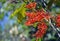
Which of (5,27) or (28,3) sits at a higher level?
(28,3)

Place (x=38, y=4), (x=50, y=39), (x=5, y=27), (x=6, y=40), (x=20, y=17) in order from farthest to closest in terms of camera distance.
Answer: (x=5, y=27) → (x=6, y=40) → (x=50, y=39) → (x=20, y=17) → (x=38, y=4)

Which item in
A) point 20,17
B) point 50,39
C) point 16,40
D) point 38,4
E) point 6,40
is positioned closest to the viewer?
point 38,4

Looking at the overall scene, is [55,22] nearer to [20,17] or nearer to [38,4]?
[38,4]

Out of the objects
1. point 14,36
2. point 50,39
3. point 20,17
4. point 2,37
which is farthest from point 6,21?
point 20,17

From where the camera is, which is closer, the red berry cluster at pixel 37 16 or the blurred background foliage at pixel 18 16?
the red berry cluster at pixel 37 16

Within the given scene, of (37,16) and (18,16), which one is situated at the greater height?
(37,16)

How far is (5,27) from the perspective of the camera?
30.0 ft

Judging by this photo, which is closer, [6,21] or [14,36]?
[14,36]

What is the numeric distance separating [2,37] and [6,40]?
0.37m

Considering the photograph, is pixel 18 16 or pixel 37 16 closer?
pixel 37 16

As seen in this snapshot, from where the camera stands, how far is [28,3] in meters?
2.19

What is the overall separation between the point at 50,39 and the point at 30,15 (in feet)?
12.0

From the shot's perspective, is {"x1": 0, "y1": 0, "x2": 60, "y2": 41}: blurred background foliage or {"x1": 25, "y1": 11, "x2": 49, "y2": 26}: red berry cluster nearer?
{"x1": 25, "y1": 11, "x2": 49, "y2": 26}: red berry cluster

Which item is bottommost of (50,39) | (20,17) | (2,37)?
(2,37)
